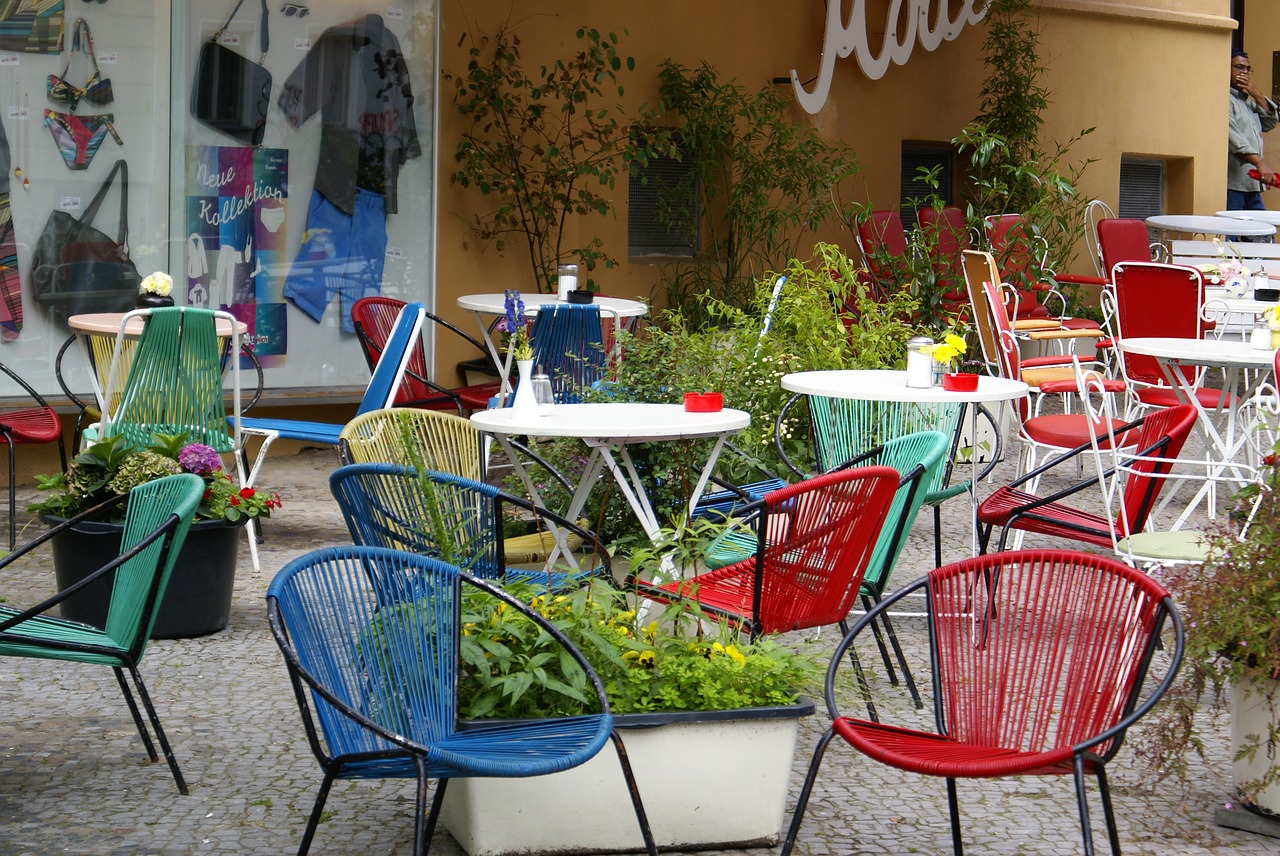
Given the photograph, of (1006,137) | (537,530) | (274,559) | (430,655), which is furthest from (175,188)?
(1006,137)

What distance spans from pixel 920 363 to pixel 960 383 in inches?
6.6

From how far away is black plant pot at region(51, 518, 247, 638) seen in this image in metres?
5.02

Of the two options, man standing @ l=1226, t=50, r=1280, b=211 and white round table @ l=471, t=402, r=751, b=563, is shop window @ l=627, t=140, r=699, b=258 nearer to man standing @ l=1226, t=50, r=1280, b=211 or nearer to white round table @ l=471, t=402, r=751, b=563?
white round table @ l=471, t=402, r=751, b=563

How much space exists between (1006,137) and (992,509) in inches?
344

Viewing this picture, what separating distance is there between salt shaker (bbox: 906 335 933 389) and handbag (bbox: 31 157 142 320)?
4.64 metres

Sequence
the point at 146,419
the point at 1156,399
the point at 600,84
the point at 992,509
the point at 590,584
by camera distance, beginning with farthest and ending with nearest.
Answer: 1. the point at 600,84
2. the point at 1156,399
3. the point at 146,419
4. the point at 992,509
5. the point at 590,584

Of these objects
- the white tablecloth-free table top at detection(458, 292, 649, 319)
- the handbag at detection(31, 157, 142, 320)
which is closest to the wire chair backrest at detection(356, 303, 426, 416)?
the white tablecloth-free table top at detection(458, 292, 649, 319)

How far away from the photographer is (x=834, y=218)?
12234 millimetres

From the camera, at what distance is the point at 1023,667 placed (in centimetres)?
341

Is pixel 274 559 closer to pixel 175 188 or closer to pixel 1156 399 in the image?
pixel 175 188

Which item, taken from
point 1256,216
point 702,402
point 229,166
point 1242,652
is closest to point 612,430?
point 702,402

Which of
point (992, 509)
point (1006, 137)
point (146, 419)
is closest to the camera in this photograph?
point (992, 509)

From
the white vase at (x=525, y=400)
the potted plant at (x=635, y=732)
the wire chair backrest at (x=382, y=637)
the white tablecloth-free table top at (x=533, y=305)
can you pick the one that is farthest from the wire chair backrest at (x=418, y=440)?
the white tablecloth-free table top at (x=533, y=305)

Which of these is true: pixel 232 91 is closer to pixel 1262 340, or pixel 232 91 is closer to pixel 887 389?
pixel 887 389
